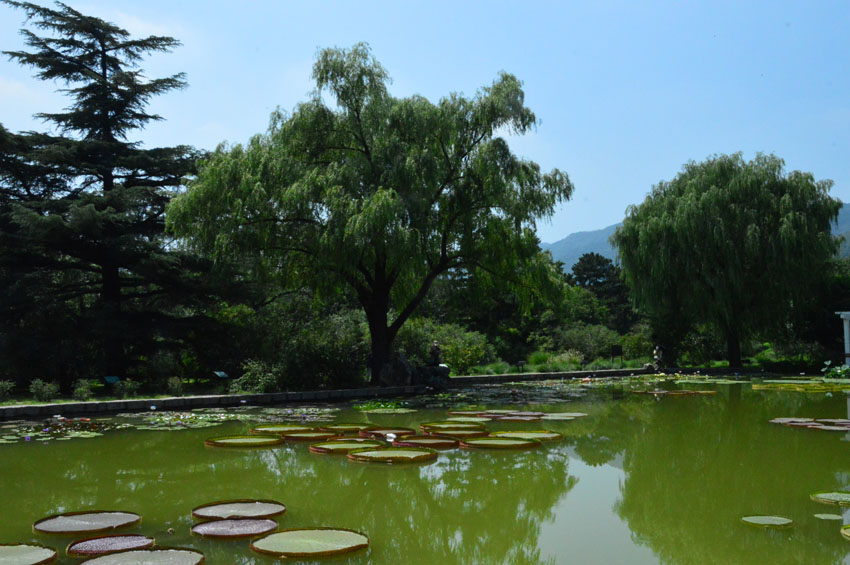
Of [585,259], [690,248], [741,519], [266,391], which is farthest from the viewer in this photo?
[585,259]

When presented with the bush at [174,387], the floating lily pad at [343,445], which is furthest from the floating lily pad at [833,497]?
the bush at [174,387]

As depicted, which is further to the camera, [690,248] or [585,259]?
[585,259]

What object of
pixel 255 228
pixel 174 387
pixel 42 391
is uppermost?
pixel 255 228

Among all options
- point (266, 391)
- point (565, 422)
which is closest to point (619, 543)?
point (565, 422)

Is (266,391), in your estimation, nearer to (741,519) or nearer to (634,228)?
(741,519)

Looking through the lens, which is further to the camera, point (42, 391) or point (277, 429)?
point (42, 391)

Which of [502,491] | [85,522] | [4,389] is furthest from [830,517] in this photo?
[4,389]

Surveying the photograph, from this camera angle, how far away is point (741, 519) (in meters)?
4.48

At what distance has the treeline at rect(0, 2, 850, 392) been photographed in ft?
46.6

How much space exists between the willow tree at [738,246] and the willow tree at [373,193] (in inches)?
301

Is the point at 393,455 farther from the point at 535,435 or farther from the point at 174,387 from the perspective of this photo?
the point at 174,387

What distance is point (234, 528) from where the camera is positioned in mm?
4238

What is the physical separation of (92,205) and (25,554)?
11.4 m

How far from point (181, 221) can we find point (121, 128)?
14.2ft
